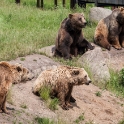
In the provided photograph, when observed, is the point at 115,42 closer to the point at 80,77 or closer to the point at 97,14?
the point at 97,14

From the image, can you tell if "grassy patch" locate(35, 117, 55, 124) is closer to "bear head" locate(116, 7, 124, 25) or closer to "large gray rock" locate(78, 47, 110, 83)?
"large gray rock" locate(78, 47, 110, 83)

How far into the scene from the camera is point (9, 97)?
9.13m

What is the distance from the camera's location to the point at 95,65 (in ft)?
43.5

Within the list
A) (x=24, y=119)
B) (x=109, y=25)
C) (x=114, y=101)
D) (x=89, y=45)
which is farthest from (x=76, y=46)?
(x=24, y=119)

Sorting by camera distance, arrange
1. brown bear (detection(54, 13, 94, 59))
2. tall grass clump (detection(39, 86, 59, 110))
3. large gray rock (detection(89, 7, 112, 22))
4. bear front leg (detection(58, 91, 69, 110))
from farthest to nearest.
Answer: large gray rock (detection(89, 7, 112, 22)) → brown bear (detection(54, 13, 94, 59)) → bear front leg (detection(58, 91, 69, 110)) → tall grass clump (detection(39, 86, 59, 110))

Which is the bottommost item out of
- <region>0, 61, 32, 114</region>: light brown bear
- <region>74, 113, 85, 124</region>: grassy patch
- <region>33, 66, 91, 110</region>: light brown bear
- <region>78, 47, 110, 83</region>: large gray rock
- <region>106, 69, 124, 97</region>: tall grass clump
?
<region>106, 69, 124, 97</region>: tall grass clump

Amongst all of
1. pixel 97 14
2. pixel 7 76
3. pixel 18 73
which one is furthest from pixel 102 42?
pixel 7 76

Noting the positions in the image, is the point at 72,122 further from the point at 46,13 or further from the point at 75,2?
the point at 75,2

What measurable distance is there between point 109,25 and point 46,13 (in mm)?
5556

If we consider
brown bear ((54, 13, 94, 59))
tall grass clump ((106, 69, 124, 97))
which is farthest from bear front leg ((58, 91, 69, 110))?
brown bear ((54, 13, 94, 59))

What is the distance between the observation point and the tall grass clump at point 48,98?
9727 millimetres

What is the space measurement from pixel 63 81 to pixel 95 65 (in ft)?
11.4

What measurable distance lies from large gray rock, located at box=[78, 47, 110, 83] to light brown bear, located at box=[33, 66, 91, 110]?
Answer: 9.20ft

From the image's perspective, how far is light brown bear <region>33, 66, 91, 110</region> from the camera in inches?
392
